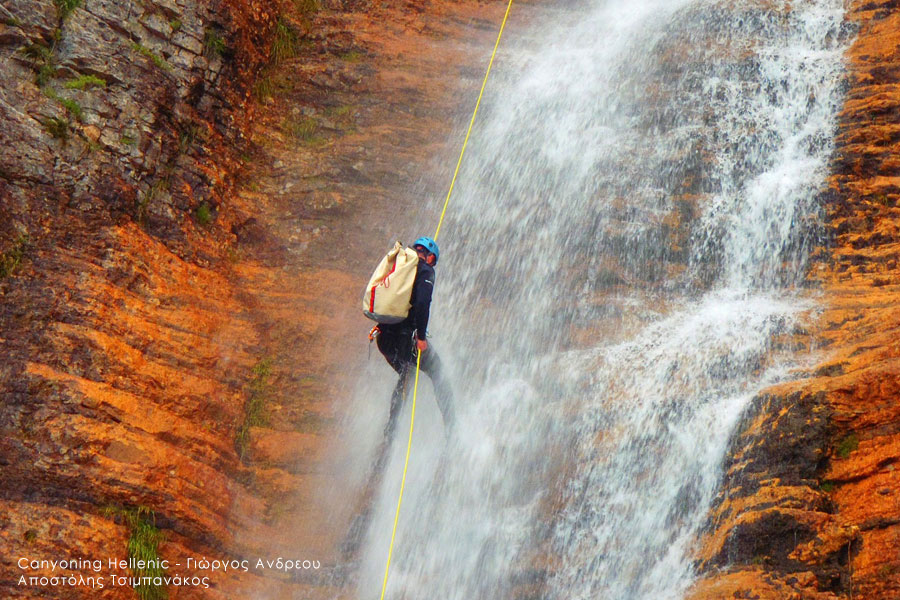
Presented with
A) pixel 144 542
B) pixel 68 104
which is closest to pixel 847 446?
pixel 144 542

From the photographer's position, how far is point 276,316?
32.4 ft

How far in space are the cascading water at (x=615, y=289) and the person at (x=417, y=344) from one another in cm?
48

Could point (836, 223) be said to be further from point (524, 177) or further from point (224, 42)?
point (224, 42)

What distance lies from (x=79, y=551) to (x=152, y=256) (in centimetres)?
353

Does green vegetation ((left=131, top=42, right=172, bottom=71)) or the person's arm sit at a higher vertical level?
green vegetation ((left=131, top=42, right=172, bottom=71))

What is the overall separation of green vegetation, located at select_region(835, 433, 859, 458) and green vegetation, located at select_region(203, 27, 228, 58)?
31.0 ft

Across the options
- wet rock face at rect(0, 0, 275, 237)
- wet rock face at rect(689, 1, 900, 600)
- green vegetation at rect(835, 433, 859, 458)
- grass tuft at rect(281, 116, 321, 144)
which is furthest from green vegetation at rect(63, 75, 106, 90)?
green vegetation at rect(835, 433, 859, 458)

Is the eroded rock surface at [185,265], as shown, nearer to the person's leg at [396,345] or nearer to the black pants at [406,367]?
the black pants at [406,367]

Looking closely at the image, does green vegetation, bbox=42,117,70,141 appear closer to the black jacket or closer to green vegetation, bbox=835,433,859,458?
the black jacket

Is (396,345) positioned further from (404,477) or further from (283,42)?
(283,42)

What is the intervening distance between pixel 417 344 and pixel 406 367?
59cm

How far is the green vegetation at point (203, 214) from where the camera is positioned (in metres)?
10.2

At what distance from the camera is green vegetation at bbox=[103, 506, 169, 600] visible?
24.3ft

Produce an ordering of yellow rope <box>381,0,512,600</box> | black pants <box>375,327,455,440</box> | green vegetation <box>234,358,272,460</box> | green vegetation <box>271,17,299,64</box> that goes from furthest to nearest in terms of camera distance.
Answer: green vegetation <box>271,17,299,64</box>
green vegetation <box>234,358,272,460</box>
black pants <box>375,327,455,440</box>
yellow rope <box>381,0,512,600</box>
